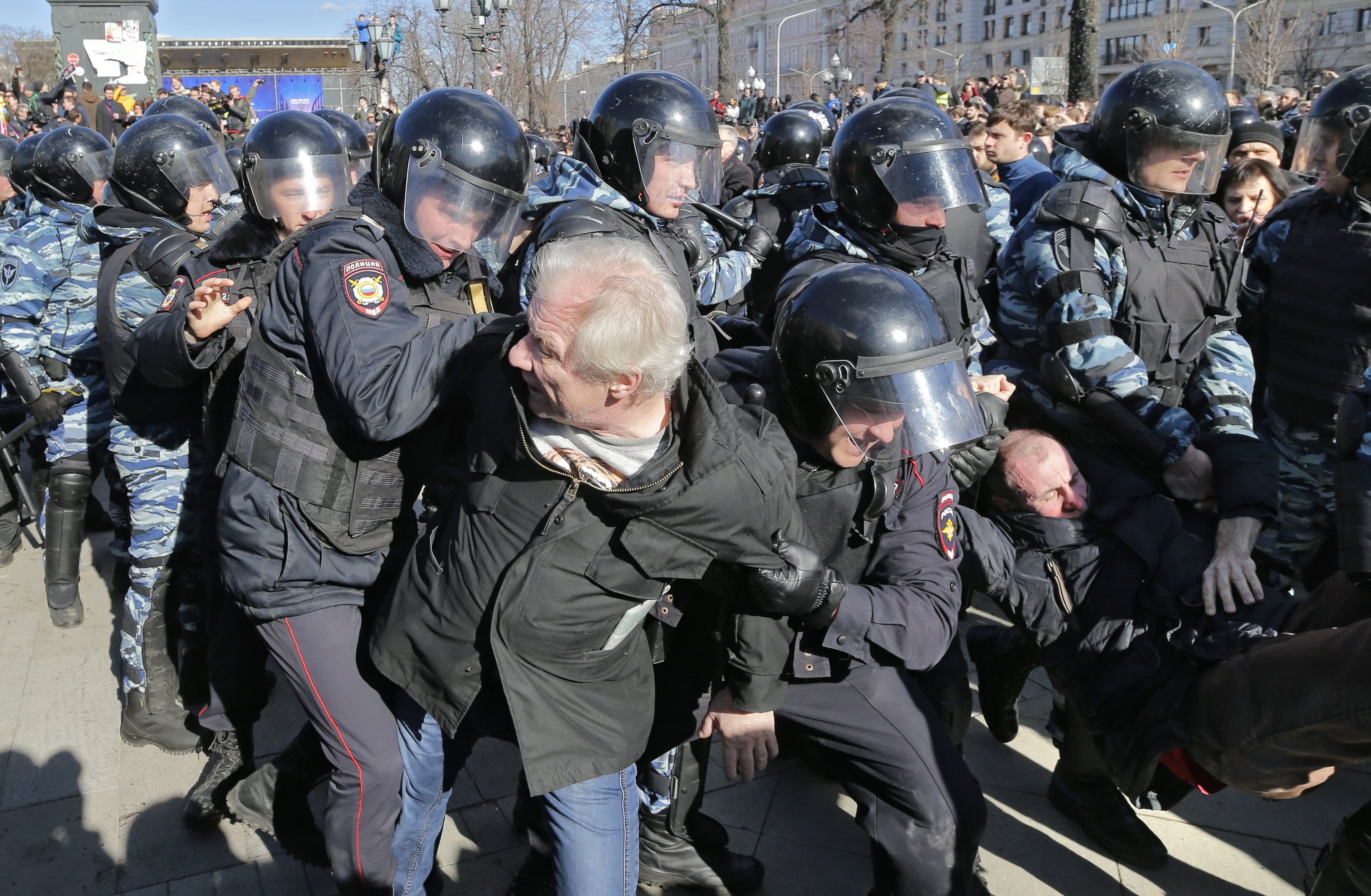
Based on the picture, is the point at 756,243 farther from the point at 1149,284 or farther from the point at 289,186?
the point at 289,186

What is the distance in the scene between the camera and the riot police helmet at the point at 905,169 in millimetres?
3131

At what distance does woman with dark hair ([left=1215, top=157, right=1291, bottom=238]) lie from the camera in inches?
184

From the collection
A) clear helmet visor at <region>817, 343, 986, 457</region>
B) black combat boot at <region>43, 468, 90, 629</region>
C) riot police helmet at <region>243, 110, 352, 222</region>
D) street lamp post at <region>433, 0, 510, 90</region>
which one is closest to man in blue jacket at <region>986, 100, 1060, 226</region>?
clear helmet visor at <region>817, 343, 986, 457</region>

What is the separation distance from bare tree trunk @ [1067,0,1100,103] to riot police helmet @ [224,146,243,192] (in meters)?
10.6

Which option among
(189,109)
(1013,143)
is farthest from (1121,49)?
(189,109)

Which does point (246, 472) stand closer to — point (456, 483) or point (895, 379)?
point (456, 483)

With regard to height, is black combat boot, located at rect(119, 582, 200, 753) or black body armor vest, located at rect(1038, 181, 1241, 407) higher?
black body armor vest, located at rect(1038, 181, 1241, 407)

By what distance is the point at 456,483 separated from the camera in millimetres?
2586

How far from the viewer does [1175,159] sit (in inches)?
119

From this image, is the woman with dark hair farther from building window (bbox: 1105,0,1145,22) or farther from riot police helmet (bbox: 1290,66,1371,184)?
building window (bbox: 1105,0,1145,22)

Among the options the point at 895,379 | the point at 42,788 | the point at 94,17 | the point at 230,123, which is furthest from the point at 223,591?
the point at 94,17

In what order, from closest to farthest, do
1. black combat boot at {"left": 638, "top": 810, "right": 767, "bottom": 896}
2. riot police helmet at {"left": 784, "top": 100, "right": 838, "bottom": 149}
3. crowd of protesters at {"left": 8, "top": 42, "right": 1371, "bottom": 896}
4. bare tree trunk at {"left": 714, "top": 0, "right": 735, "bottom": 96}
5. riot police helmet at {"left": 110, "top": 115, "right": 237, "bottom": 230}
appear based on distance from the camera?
crowd of protesters at {"left": 8, "top": 42, "right": 1371, "bottom": 896}, black combat boot at {"left": 638, "top": 810, "right": 767, "bottom": 896}, riot police helmet at {"left": 110, "top": 115, "right": 237, "bottom": 230}, riot police helmet at {"left": 784, "top": 100, "right": 838, "bottom": 149}, bare tree trunk at {"left": 714, "top": 0, "right": 735, "bottom": 96}

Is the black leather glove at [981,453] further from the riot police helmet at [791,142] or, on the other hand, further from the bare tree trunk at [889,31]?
the bare tree trunk at [889,31]

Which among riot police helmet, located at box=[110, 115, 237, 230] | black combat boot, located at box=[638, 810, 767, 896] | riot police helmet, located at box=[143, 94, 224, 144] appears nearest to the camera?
black combat boot, located at box=[638, 810, 767, 896]
